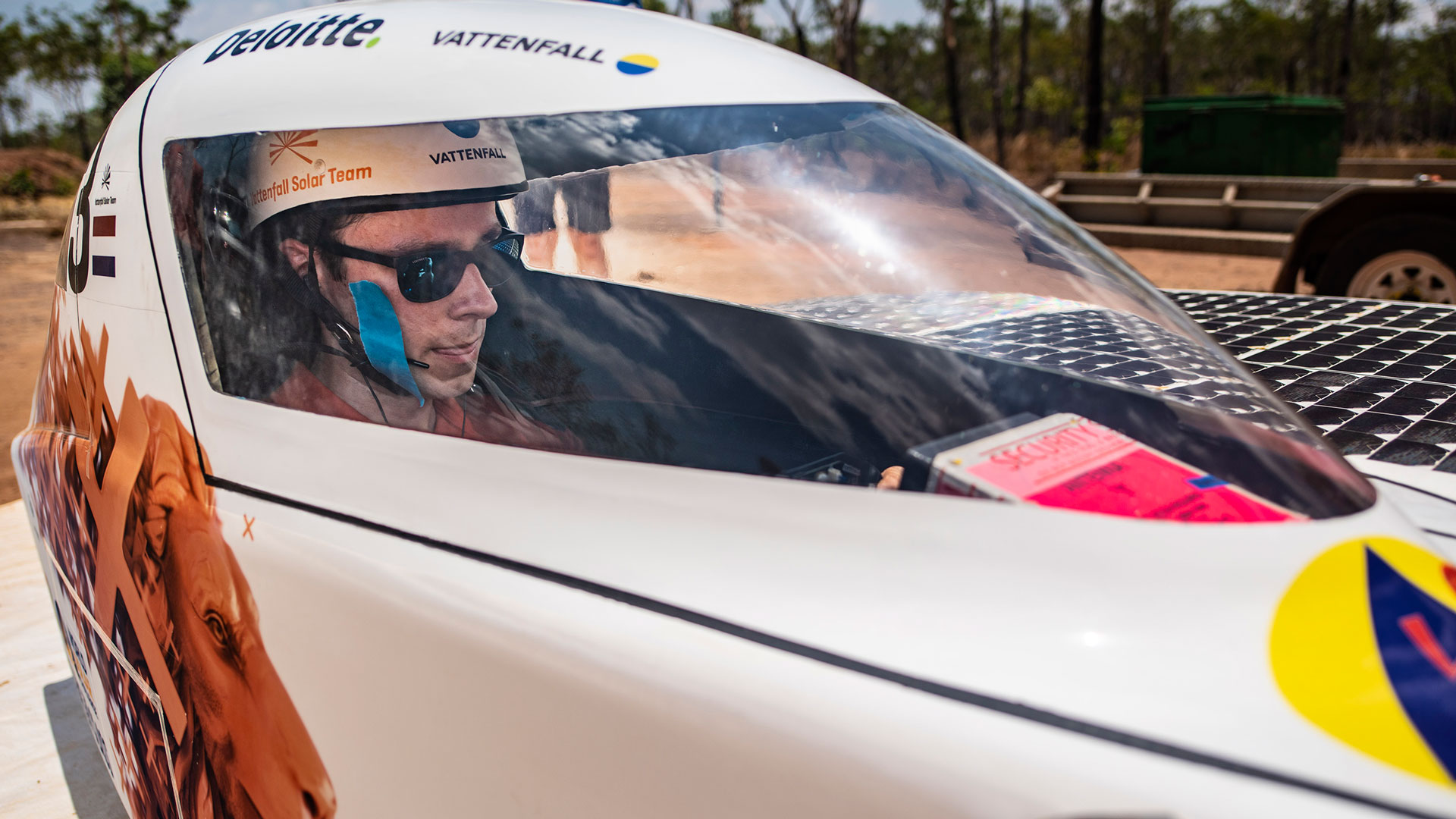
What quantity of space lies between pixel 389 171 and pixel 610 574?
768 mm

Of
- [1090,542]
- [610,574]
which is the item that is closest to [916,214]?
[1090,542]

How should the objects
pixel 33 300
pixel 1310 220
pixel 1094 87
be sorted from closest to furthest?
pixel 1310 220 < pixel 33 300 < pixel 1094 87

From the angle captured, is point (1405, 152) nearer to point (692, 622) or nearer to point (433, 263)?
point (433, 263)

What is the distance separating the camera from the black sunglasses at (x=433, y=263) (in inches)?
52.8

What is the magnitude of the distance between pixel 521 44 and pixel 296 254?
46 centimetres

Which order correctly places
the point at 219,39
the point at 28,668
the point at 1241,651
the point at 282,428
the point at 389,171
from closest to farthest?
the point at 1241,651
the point at 282,428
the point at 389,171
the point at 219,39
the point at 28,668

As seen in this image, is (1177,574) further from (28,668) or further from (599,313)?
(28,668)

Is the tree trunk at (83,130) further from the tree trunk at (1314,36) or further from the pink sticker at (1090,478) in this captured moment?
the tree trunk at (1314,36)

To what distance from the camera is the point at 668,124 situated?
123 cm

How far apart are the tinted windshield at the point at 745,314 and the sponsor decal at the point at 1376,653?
0.12 meters

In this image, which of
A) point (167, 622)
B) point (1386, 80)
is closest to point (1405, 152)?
point (167, 622)

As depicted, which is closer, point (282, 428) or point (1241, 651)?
point (1241, 651)

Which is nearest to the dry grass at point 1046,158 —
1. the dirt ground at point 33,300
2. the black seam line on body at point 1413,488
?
the dirt ground at point 33,300

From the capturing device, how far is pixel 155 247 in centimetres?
137
